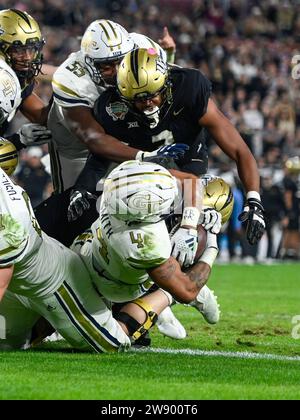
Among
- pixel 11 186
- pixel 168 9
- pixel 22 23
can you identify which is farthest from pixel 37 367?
pixel 168 9

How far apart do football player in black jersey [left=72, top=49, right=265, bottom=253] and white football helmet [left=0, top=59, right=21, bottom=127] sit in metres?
0.56

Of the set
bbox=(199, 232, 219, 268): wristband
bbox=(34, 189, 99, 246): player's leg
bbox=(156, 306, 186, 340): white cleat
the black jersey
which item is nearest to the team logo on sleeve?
the black jersey

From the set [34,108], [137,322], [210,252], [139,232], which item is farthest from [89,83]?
[139,232]

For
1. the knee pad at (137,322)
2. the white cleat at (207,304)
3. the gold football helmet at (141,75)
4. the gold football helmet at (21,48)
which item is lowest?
the white cleat at (207,304)

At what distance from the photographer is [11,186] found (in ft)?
16.3

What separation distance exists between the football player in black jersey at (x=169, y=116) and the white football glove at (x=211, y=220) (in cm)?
15

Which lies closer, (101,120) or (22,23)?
(101,120)

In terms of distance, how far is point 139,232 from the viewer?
4.93 metres

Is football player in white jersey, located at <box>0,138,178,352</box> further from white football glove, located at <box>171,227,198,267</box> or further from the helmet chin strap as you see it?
the helmet chin strap

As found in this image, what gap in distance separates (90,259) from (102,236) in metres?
0.31

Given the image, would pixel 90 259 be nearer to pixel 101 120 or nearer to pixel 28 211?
pixel 28 211

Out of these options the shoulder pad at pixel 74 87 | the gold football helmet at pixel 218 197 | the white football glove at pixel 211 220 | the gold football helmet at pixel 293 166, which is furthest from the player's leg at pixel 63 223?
the gold football helmet at pixel 293 166

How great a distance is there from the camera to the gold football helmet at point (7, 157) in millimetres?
5914

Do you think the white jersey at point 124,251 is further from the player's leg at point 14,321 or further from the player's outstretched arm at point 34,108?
the player's outstretched arm at point 34,108
